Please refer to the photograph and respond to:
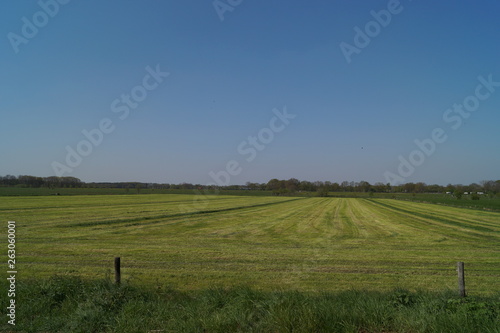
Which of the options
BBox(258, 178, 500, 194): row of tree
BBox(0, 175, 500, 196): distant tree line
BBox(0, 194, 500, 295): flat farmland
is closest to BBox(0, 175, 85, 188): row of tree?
BBox(0, 175, 500, 196): distant tree line

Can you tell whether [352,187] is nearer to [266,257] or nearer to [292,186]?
[292,186]

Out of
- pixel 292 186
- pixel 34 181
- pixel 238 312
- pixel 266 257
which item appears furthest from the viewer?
pixel 292 186

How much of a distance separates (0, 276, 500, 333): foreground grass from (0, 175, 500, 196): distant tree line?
97.8m

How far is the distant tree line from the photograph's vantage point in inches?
4904

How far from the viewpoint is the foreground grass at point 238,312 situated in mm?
5804

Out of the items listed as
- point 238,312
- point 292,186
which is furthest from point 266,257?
point 292,186

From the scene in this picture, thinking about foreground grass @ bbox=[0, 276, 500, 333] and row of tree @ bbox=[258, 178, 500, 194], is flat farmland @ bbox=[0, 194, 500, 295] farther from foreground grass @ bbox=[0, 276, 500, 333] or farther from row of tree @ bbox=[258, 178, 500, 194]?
row of tree @ bbox=[258, 178, 500, 194]

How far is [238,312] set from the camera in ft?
21.0

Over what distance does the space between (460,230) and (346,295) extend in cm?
2613

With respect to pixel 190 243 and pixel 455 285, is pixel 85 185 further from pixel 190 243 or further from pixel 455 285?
pixel 455 285

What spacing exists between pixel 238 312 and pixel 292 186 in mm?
175072

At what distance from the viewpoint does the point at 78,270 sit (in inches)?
493

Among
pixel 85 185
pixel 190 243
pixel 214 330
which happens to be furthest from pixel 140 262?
pixel 85 185

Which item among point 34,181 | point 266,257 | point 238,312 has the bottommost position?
point 266,257
